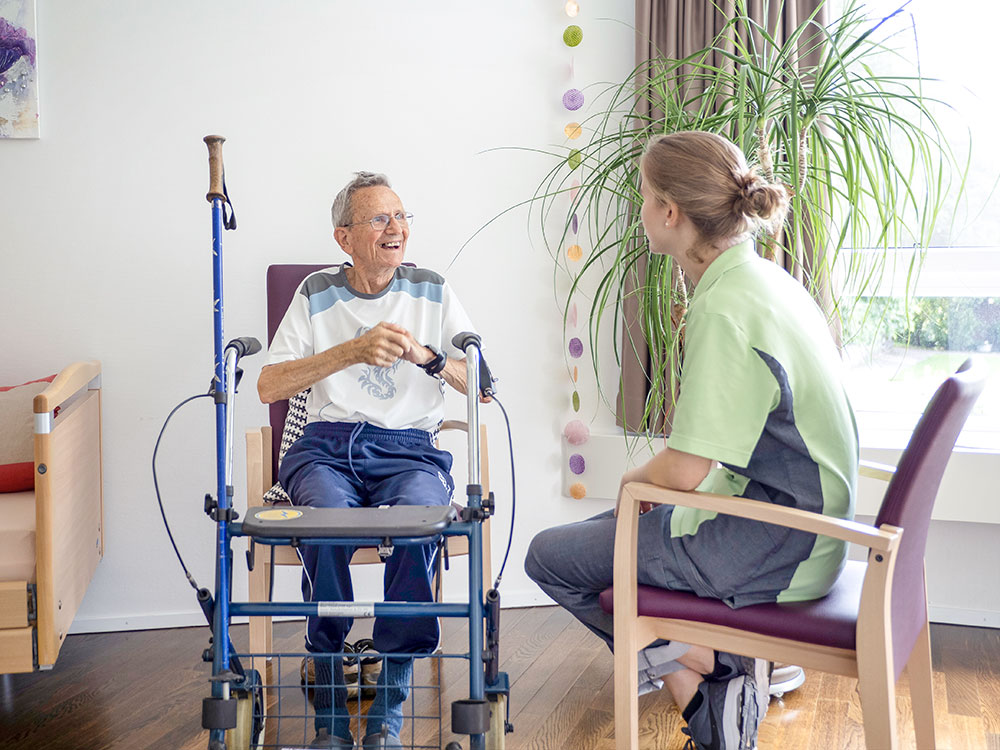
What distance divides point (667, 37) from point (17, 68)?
6.13 feet

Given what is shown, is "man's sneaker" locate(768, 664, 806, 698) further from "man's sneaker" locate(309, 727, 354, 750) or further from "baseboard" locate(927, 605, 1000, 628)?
"man's sneaker" locate(309, 727, 354, 750)

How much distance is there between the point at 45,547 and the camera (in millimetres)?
1981

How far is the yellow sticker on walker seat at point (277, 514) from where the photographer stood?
1.67 metres

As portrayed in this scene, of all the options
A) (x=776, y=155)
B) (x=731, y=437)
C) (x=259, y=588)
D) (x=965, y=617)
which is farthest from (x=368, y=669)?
(x=965, y=617)

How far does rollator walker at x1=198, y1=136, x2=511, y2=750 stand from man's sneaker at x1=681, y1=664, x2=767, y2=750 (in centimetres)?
37

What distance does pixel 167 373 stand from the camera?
280 centimetres

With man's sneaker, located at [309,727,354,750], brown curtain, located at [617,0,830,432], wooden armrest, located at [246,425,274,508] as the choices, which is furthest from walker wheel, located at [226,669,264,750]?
brown curtain, located at [617,0,830,432]

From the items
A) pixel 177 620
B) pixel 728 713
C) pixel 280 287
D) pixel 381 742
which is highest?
pixel 280 287

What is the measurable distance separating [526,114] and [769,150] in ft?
3.04

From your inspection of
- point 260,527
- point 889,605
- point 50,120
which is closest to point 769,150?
point 889,605

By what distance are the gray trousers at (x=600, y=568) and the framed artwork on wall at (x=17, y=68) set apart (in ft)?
6.46

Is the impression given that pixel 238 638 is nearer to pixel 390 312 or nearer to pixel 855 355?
pixel 390 312

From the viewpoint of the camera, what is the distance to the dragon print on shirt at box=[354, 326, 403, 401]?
7.32 feet

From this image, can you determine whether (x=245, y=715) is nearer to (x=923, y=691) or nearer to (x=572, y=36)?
(x=923, y=691)
